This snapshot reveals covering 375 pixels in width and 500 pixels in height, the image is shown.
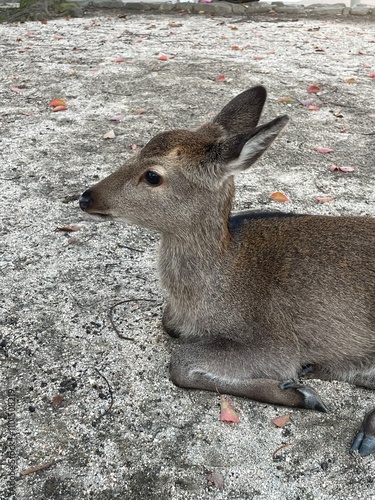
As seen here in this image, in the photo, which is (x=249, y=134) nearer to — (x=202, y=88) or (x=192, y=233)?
(x=192, y=233)

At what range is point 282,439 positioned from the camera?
2.89 meters

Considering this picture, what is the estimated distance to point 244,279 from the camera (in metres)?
3.23

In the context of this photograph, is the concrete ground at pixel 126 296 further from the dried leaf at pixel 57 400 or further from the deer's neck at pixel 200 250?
the deer's neck at pixel 200 250

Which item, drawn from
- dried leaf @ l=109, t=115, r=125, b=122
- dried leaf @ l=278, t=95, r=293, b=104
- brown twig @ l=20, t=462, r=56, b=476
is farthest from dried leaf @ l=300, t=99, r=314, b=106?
brown twig @ l=20, t=462, r=56, b=476

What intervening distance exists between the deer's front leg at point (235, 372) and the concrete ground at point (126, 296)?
0.07m

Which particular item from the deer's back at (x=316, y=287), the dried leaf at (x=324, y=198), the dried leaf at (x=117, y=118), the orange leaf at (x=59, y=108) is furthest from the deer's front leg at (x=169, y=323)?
the orange leaf at (x=59, y=108)

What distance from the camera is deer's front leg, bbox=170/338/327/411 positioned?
3.10 meters

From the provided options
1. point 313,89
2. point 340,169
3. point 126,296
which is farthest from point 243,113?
point 313,89

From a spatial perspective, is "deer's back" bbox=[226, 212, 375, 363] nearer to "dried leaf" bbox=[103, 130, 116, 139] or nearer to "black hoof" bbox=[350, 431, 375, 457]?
"black hoof" bbox=[350, 431, 375, 457]

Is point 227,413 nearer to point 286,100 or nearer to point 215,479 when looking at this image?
point 215,479

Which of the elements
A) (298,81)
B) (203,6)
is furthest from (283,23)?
(298,81)

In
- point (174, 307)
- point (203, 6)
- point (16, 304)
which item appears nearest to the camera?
point (174, 307)

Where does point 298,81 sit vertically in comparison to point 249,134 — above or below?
below

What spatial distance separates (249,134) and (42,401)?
1736 mm
